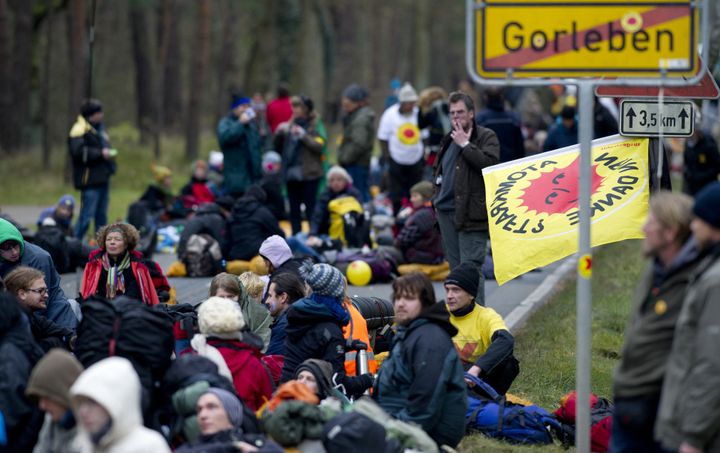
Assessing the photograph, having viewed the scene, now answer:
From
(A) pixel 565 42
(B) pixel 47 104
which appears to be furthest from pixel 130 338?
(B) pixel 47 104

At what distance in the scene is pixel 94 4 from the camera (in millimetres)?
16797

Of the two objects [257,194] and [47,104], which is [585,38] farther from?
[47,104]

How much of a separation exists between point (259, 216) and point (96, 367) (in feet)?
34.3

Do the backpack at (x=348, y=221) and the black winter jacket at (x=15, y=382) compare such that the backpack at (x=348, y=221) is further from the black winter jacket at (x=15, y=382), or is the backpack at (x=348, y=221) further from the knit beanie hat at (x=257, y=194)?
the black winter jacket at (x=15, y=382)

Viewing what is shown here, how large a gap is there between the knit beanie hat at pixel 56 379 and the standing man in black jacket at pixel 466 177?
5.32 metres

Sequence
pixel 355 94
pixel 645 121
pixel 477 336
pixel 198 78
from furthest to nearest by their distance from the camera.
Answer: pixel 198 78 → pixel 355 94 → pixel 645 121 → pixel 477 336

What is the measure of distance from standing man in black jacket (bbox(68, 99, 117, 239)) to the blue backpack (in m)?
10.9

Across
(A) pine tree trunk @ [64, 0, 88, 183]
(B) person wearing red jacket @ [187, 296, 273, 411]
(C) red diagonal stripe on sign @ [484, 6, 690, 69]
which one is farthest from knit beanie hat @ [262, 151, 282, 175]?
(C) red diagonal stripe on sign @ [484, 6, 690, 69]

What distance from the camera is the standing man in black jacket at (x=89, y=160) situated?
18875mm

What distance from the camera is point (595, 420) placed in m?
8.57

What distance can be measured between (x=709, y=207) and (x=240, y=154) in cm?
1491

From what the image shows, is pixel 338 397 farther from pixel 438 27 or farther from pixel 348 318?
pixel 438 27

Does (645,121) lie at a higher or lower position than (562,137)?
higher

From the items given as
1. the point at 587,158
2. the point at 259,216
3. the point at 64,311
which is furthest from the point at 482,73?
the point at 259,216
